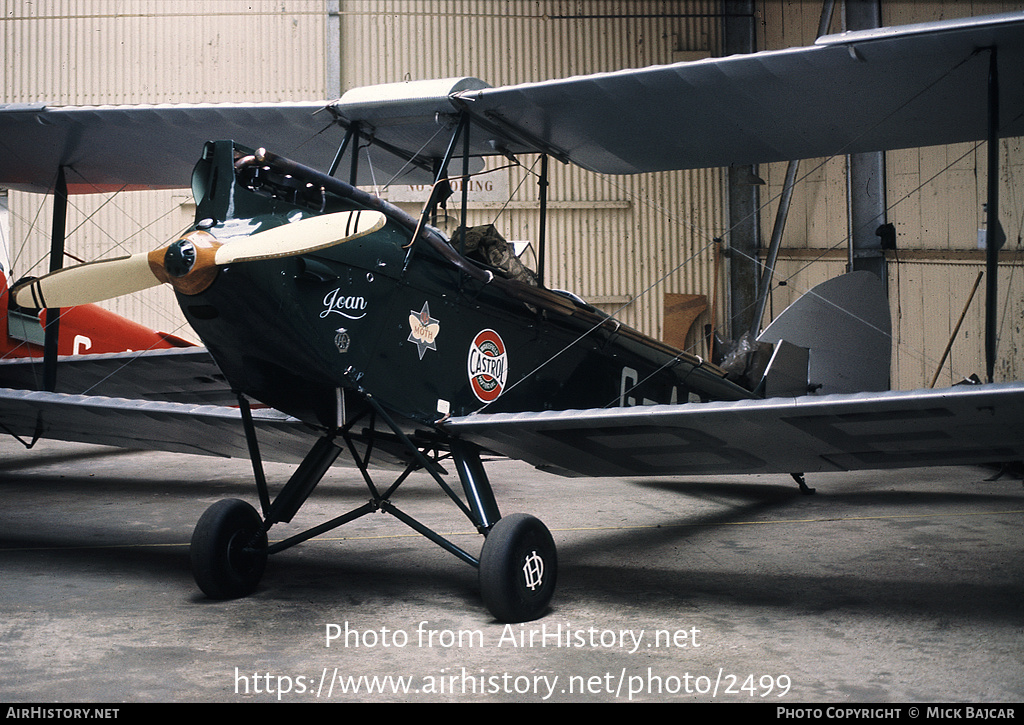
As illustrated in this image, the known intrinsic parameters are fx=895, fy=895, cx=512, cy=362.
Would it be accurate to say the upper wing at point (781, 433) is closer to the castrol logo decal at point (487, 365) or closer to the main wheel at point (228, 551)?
the castrol logo decal at point (487, 365)

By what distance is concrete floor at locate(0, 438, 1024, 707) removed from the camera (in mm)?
2832

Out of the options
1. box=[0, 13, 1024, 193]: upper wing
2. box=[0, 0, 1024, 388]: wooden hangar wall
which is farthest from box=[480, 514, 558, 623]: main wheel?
box=[0, 0, 1024, 388]: wooden hangar wall

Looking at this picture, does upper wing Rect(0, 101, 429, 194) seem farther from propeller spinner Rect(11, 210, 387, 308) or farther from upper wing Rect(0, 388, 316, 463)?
propeller spinner Rect(11, 210, 387, 308)

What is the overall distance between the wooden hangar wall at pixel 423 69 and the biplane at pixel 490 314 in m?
7.99

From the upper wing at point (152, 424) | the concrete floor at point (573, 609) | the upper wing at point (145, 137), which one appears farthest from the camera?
the upper wing at point (145, 137)

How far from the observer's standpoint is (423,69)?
13.8 metres

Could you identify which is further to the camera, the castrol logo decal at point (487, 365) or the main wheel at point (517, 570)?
the castrol logo decal at point (487, 365)

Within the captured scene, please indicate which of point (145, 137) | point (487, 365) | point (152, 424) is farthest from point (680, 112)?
point (145, 137)

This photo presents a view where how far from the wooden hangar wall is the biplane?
26.2ft

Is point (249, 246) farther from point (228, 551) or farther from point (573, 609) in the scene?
point (573, 609)

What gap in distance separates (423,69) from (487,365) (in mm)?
10734

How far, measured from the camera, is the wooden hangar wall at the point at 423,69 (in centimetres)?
1352

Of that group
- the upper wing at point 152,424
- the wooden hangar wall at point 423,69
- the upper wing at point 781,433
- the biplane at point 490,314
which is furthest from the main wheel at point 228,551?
the wooden hangar wall at point 423,69

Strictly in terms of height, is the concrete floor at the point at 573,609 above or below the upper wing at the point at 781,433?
below
